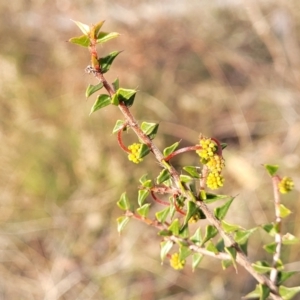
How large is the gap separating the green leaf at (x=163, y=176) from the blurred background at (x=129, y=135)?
1882 millimetres

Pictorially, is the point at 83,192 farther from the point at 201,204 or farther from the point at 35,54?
the point at 201,204

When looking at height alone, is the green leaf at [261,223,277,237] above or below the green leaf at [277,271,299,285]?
above

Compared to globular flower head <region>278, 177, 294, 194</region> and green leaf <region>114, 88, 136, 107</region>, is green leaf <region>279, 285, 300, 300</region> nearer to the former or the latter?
globular flower head <region>278, 177, 294, 194</region>

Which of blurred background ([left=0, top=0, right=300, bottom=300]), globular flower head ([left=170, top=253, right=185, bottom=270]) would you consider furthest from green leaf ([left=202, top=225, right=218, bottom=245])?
blurred background ([left=0, top=0, right=300, bottom=300])

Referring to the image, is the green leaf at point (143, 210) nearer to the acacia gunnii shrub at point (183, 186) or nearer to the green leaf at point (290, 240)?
the acacia gunnii shrub at point (183, 186)

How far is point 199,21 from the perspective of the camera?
12.2 ft

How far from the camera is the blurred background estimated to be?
109 inches

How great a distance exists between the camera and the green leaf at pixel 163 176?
2.65 feet

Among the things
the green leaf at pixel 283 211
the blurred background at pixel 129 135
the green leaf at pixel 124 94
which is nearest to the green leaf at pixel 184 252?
the green leaf at pixel 283 211

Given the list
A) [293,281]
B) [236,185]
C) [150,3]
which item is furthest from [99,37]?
[150,3]

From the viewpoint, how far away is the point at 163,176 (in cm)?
82

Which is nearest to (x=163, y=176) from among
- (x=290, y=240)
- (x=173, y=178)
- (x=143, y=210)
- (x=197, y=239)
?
(x=173, y=178)

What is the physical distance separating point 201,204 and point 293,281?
1969 mm

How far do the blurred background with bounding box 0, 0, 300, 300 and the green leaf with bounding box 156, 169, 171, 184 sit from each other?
6.17 ft
